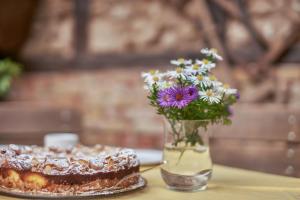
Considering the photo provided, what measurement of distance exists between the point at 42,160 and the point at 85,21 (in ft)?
9.70

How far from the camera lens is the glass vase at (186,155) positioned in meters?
1.29

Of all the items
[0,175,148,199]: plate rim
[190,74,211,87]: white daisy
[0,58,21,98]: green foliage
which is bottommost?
[0,175,148,199]: plate rim

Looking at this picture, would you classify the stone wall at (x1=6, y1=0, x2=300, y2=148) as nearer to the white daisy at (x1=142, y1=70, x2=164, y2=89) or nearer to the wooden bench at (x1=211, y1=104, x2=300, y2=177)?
the wooden bench at (x1=211, y1=104, x2=300, y2=177)

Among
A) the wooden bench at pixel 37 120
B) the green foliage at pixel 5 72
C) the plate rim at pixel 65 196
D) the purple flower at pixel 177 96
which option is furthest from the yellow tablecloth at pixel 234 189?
the green foliage at pixel 5 72

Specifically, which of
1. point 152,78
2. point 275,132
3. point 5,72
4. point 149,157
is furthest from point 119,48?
point 152,78

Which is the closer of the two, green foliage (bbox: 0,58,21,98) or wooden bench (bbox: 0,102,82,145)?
wooden bench (bbox: 0,102,82,145)

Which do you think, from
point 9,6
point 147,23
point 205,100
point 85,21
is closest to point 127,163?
point 205,100

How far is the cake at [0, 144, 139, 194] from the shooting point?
1.20 m

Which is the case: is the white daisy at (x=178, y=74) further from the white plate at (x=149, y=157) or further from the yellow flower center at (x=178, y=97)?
the white plate at (x=149, y=157)

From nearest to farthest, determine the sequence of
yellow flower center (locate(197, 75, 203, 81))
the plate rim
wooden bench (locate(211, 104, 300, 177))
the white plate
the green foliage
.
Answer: the plate rim → yellow flower center (locate(197, 75, 203, 81)) → the white plate → wooden bench (locate(211, 104, 300, 177)) → the green foliage

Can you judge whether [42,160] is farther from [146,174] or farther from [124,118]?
[124,118]

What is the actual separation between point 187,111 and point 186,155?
94 mm

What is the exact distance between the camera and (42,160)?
122cm

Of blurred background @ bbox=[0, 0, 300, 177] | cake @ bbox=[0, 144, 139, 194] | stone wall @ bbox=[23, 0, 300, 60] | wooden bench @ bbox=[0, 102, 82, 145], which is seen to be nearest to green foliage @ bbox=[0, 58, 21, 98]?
blurred background @ bbox=[0, 0, 300, 177]
